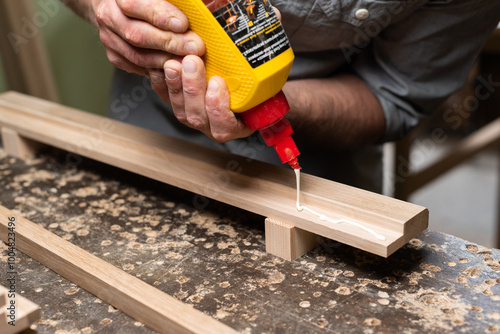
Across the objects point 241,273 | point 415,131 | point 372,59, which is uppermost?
point 372,59

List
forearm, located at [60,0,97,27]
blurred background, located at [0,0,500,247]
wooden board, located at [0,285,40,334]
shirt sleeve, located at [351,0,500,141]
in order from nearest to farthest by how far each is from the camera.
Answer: wooden board, located at [0,285,40,334] → forearm, located at [60,0,97,27] → shirt sleeve, located at [351,0,500,141] → blurred background, located at [0,0,500,247]

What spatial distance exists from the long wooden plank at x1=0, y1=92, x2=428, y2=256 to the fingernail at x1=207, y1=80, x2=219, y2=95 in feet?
0.60

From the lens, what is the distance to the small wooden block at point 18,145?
114 cm

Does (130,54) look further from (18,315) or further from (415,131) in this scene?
(415,131)

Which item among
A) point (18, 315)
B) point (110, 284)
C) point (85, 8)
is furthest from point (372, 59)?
point (18, 315)

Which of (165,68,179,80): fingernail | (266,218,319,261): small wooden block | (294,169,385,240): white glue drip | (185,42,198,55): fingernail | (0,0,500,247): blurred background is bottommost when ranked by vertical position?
(0,0,500,247): blurred background

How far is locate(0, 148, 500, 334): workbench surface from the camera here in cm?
65

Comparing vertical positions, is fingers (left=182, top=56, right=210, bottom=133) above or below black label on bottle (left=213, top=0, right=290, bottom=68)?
below

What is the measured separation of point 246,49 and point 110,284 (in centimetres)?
34

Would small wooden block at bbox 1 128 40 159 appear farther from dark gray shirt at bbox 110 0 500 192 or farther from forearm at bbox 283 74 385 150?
forearm at bbox 283 74 385 150

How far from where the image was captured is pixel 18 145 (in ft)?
3.73

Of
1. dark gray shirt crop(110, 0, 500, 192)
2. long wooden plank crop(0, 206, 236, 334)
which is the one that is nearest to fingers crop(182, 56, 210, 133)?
long wooden plank crop(0, 206, 236, 334)

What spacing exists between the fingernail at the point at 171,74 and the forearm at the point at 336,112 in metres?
0.33

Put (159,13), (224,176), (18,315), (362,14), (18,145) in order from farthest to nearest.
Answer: (18,145) → (362,14) → (224,176) → (159,13) → (18,315)
